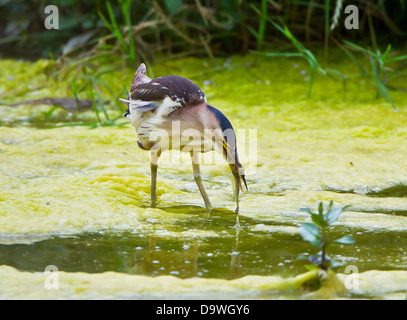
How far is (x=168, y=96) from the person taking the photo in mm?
3430

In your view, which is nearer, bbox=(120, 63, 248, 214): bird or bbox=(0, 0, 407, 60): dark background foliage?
bbox=(120, 63, 248, 214): bird

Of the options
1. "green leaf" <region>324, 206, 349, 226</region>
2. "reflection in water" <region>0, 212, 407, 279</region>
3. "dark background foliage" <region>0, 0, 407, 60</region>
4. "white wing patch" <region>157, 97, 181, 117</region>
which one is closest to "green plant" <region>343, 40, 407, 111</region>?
"dark background foliage" <region>0, 0, 407, 60</region>

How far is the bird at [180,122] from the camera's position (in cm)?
315

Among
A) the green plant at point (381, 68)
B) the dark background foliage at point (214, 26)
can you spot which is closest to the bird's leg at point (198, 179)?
the green plant at point (381, 68)

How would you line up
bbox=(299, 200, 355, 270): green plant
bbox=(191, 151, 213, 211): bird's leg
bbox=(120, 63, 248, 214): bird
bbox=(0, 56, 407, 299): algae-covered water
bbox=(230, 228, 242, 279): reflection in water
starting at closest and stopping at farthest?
bbox=(299, 200, 355, 270): green plant < bbox=(0, 56, 407, 299): algae-covered water < bbox=(230, 228, 242, 279): reflection in water < bbox=(120, 63, 248, 214): bird < bbox=(191, 151, 213, 211): bird's leg

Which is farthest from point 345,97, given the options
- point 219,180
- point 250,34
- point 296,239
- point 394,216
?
point 296,239

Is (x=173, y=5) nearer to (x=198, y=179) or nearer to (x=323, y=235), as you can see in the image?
(x=198, y=179)

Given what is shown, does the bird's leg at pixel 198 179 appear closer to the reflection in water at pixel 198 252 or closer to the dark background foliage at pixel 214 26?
the reflection in water at pixel 198 252

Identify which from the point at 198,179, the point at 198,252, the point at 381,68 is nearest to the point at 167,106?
the point at 198,179

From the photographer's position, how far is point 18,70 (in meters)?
6.91

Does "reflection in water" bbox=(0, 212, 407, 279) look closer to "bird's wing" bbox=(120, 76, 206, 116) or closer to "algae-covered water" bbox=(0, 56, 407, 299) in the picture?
"algae-covered water" bbox=(0, 56, 407, 299)

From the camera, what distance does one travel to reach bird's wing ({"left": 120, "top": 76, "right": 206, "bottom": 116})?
339 centimetres
